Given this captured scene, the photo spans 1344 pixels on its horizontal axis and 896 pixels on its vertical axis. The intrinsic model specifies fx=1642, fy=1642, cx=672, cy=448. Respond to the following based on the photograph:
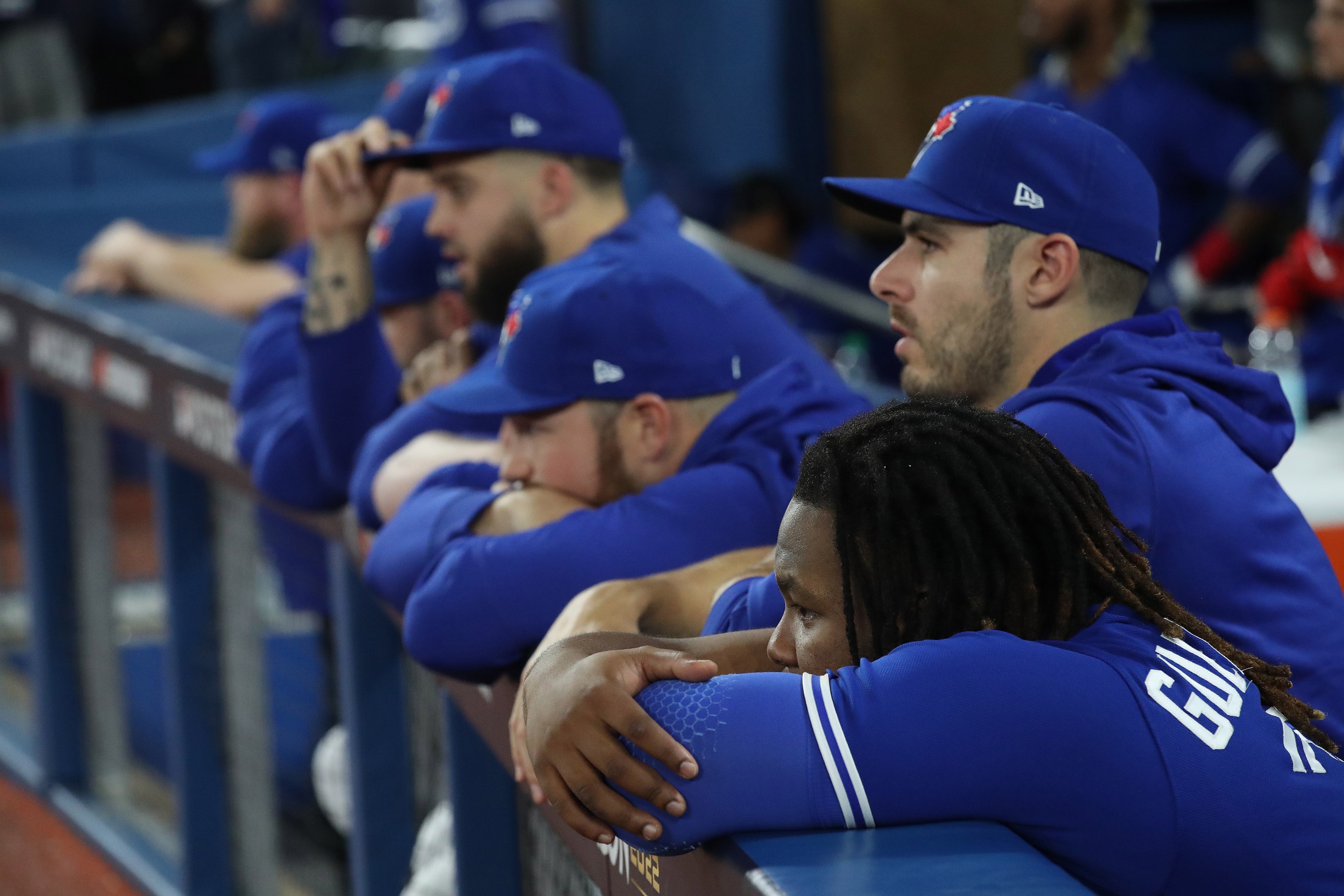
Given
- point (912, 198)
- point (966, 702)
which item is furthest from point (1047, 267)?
point (966, 702)

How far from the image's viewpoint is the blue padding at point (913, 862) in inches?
39.1

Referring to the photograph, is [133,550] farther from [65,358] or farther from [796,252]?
[796,252]

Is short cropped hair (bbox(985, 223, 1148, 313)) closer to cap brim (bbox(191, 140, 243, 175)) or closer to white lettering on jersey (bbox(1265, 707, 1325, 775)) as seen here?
white lettering on jersey (bbox(1265, 707, 1325, 775))

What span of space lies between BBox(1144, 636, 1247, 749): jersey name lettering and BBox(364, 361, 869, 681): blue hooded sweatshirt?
62cm

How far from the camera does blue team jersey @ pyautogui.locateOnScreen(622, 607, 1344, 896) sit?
1108mm

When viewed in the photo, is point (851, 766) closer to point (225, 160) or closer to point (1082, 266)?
point (1082, 266)

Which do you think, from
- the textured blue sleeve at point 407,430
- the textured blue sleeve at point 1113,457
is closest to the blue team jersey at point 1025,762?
the textured blue sleeve at point 1113,457

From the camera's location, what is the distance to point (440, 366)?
2641mm

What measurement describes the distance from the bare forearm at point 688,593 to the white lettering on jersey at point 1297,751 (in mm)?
570

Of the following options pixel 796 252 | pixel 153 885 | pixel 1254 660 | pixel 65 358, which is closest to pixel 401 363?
pixel 65 358

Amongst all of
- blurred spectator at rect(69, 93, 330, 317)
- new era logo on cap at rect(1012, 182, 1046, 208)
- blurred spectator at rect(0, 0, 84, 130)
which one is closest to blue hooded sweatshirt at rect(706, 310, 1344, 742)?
new era logo on cap at rect(1012, 182, 1046, 208)

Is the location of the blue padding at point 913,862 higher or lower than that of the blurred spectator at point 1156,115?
higher

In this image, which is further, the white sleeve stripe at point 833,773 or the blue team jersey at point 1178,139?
the blue team jersey at point 1178,139

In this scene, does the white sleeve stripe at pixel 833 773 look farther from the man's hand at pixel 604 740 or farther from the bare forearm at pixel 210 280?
the bare forearm at pixel 210 280
